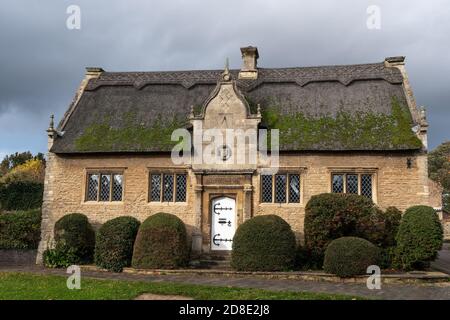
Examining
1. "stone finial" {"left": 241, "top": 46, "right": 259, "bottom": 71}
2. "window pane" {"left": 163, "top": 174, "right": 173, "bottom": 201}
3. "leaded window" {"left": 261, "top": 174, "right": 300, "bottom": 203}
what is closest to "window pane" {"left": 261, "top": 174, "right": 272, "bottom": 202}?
"leaded window" {"left": 261, "top": 174, "right": 300, "bottom": 203}

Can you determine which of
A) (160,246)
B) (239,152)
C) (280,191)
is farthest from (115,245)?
(280,191)

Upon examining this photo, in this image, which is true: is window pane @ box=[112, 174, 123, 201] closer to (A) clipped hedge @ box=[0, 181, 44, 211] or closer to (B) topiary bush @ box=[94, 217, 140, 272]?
(B) topiary bush @ box=[94, 217, 140, 272]

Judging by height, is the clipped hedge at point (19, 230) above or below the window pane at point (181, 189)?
below

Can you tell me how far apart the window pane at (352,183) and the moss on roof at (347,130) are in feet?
4.01

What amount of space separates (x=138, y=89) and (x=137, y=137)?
3390mm

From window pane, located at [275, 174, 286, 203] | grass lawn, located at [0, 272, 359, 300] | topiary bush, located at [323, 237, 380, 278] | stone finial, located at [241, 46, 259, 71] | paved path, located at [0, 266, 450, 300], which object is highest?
stone finial, located at [241, 46, 259, 71]

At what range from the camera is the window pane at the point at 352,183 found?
695 inches

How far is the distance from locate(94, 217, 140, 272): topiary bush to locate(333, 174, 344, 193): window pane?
8.19m

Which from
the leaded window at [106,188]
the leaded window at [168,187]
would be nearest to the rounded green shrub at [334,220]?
the leaded window at [168,187]

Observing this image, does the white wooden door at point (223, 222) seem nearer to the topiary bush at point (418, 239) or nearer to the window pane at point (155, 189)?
the window pane at point (155, 189)

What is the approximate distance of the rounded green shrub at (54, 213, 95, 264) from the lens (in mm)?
17188

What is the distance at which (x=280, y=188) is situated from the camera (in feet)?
59.2

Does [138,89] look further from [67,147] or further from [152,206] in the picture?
[152,206]

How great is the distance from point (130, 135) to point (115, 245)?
5.28 metres
